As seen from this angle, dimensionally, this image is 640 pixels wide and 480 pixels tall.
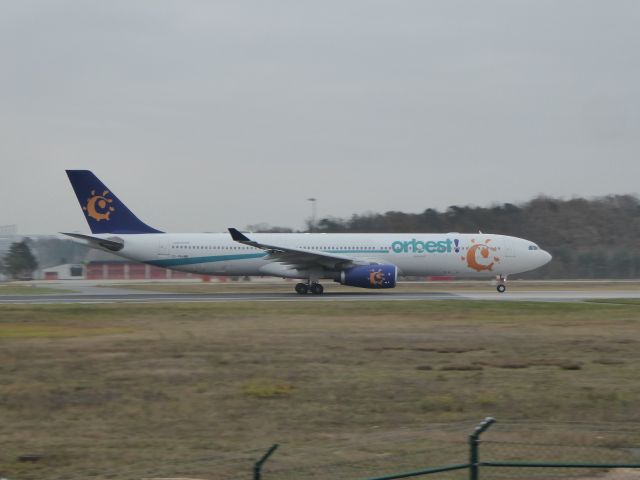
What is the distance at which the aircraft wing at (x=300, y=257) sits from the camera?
4138 cm

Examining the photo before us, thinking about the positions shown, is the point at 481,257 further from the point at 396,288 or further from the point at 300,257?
the point at 300,257

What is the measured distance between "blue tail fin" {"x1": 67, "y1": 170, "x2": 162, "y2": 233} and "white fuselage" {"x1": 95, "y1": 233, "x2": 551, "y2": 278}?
0.54 meters

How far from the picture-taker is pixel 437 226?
90.4 metres

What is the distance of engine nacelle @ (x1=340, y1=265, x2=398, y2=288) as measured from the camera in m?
41.6

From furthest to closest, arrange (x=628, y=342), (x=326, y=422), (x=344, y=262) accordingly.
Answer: (x=344, y=262) < (x=628, y=342) < (x=326, y=422)

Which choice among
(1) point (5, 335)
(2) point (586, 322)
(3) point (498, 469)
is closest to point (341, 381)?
(3) point (498, 469)

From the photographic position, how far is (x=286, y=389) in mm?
16562

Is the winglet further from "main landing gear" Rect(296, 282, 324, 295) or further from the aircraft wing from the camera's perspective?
"main landing gear" Rect(296, 282, 324, 295)

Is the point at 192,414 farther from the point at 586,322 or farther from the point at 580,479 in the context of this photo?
the point at 586,322

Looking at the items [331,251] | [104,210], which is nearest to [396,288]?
[331,251]

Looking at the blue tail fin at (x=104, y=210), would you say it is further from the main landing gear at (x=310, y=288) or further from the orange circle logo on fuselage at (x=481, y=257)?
the orange circle logo on fuselage at (x=481, y=257)

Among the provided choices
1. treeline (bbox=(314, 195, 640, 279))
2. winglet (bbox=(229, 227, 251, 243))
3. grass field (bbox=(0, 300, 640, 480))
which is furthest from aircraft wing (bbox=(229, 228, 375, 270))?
treeline (bbox=(314, 195, 640, 279))

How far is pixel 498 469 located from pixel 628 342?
1421 centimetres

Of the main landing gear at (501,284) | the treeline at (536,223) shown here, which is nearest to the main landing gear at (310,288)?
the main landing gear at (501,284)
